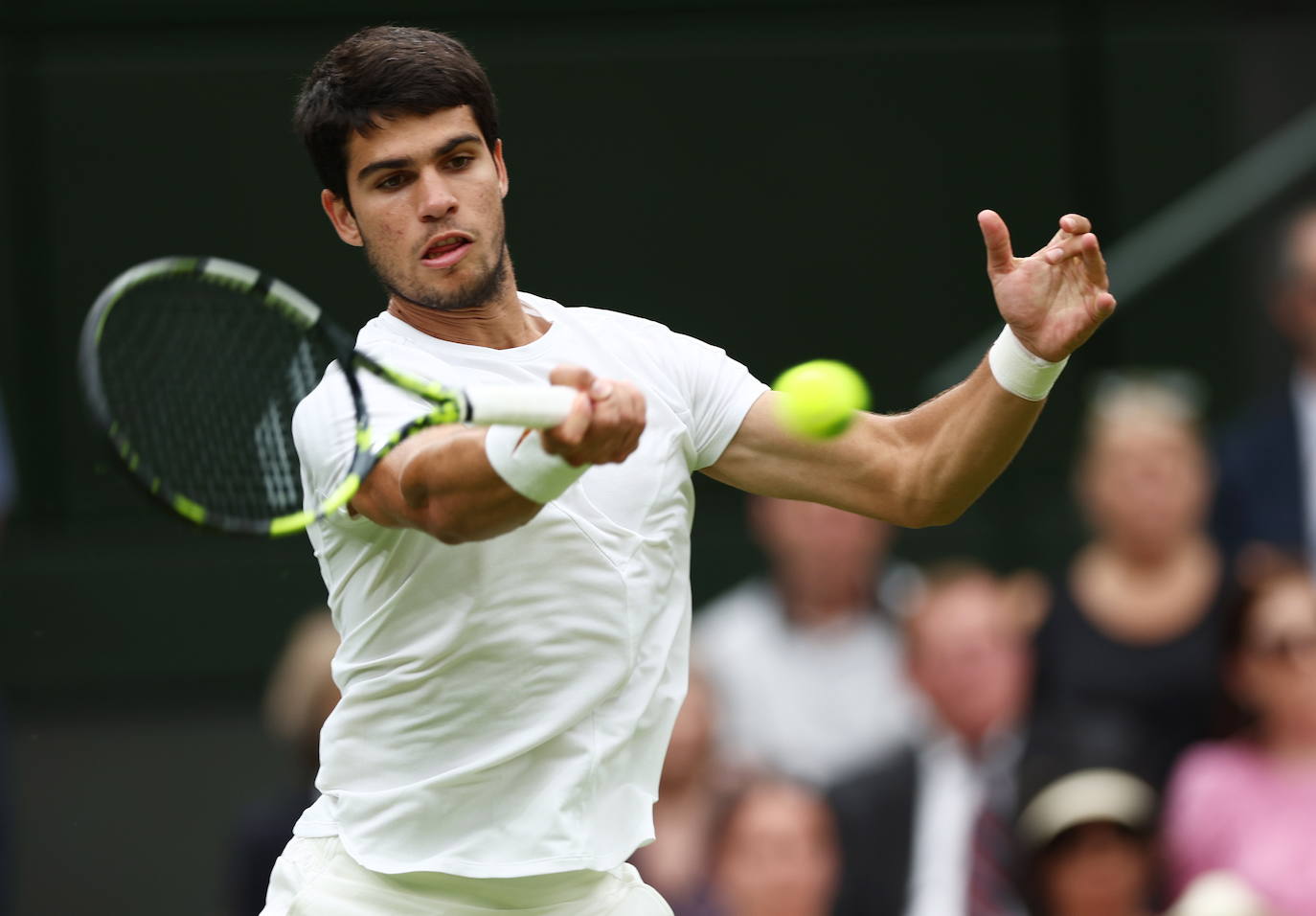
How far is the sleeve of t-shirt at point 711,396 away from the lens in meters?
3.59

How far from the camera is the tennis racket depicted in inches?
137

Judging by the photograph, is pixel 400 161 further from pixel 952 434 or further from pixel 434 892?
pixel 434 892

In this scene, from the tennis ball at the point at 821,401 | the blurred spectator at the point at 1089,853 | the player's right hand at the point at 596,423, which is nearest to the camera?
the player's right hand at the point at 596,423

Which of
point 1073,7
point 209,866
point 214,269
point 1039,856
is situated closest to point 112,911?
point 209,866

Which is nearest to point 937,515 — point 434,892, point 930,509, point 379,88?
point 930,509

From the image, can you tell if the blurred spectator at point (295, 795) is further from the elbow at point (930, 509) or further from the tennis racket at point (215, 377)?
the elbow at point (930, 509)

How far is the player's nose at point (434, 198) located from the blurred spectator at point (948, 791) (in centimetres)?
269

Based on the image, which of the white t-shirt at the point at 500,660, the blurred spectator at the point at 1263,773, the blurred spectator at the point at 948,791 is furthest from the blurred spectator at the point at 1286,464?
the white t-shirt at the point at 500,660

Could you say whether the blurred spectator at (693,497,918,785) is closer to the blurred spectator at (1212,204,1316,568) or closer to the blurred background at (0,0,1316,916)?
the blurred spectator at (1212,204,1316,568)

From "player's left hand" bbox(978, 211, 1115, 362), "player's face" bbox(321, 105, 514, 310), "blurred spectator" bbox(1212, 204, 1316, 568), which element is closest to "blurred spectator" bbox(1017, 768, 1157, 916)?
"blurred spectator" bbox(1212, 204, 1316, 568)

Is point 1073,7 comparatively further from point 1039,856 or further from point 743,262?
point 1039,856

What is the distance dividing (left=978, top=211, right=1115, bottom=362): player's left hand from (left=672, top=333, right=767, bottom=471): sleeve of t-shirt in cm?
46

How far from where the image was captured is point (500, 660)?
327cm

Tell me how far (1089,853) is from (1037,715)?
0.56 m
